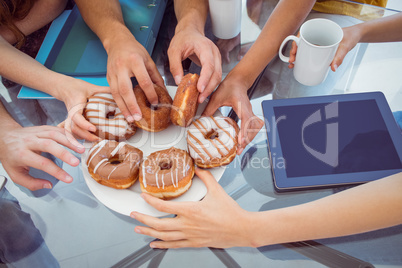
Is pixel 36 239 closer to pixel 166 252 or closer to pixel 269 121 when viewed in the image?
pixel 166 252

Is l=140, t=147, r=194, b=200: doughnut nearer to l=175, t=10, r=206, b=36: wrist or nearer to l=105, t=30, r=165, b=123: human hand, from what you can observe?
l=105, t=30, r=165, b=123: human hand

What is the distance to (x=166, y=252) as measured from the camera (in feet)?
2.99

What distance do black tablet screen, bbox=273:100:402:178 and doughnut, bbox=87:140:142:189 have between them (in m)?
0.48

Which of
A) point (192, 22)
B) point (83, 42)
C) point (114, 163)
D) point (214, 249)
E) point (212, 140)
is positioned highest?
point (192, 22)

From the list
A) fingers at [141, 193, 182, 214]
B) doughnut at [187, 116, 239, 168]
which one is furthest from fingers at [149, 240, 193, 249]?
doughnut at [187, 116, 239, 168]

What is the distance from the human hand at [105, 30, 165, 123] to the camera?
101cm

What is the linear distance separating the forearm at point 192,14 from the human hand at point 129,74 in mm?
215

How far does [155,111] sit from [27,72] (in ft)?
1.84

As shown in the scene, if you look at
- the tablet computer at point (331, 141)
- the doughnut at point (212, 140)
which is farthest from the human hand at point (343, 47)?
the doughnut at point (212, 140)

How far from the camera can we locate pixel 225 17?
1165 mm

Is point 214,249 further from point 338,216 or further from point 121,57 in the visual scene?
point 121,57

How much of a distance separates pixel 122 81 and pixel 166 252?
0.58 m

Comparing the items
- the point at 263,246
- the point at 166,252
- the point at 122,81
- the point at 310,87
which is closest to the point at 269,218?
the point at 263,246

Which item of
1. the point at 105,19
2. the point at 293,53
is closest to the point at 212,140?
the point at 293,53
